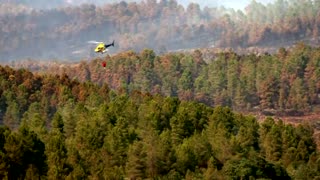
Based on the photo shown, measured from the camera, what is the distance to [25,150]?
89.1 meters

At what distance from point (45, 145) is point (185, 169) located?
2000 cm

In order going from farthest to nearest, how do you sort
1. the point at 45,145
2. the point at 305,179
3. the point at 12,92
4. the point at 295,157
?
the point at 12,92
the point at 295,157
the point at 305,179
the point at 45,145

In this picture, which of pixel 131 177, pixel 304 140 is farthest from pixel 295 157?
pixel 131 177

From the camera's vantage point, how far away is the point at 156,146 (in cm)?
9975

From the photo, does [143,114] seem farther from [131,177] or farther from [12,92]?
[12,92]

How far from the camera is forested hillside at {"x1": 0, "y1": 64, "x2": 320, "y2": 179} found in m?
88.5

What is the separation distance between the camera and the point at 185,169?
98438 millimetres

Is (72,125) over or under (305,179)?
over

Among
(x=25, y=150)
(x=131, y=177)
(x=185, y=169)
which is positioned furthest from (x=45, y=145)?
(x=185, y=169)

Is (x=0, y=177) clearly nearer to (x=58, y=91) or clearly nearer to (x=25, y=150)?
(x=25, y=150)

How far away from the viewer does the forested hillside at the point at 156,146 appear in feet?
290

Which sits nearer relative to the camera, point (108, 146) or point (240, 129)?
point (108, 146)

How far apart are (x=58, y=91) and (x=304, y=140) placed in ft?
226

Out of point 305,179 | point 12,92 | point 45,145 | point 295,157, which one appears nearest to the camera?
point 45,145
